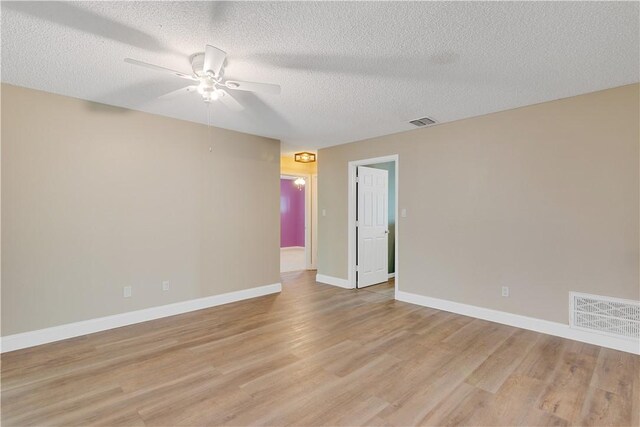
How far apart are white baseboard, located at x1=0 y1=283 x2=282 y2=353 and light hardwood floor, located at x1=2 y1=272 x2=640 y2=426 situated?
13 centimetres

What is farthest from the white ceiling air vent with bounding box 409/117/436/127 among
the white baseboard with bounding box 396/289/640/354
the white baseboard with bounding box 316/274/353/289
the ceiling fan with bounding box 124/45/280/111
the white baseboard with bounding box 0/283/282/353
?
the white baseboard with bounding box 0/283/282/353

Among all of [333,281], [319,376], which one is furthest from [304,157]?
[319,376]

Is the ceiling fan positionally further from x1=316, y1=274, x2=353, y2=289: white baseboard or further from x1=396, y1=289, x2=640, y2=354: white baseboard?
x1=316, y1=274, x2=353, y2=289: white baseboard

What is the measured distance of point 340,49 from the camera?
7.30ft

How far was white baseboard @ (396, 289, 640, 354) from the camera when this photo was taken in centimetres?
285

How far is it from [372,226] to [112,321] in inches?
158

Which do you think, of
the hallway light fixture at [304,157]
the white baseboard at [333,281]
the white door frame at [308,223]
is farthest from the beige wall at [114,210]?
the white door frame at [308,223]

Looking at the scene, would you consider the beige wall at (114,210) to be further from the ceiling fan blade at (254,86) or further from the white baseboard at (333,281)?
the ceiling fan blade at (254,86)

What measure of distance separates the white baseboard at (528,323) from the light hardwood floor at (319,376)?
0.12 metres

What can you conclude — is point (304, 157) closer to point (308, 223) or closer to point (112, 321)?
point (308, 223)

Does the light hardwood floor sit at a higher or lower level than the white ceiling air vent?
lower

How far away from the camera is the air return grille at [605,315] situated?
9.14 ft

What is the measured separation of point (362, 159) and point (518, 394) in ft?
12.1

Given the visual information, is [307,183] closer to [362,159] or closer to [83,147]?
[362,159]
